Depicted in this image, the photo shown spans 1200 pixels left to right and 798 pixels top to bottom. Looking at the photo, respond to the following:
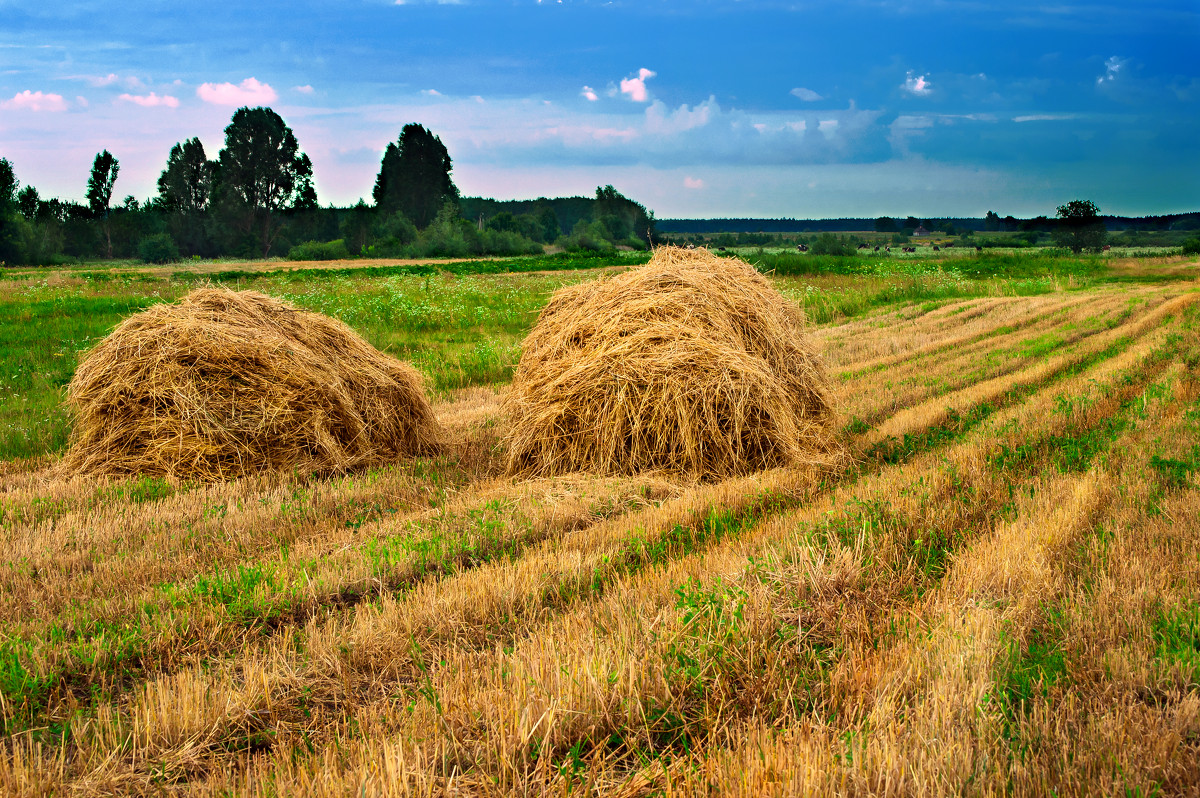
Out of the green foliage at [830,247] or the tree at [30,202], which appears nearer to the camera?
the green foliage at [830,247]

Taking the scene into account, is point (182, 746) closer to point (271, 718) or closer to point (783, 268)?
point (271, 718)

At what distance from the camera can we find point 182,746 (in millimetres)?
2928

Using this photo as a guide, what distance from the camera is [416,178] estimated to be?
9044cm

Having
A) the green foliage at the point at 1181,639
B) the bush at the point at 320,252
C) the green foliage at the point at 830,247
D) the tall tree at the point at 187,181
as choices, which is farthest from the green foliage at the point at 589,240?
the green foliage at the point at 1181,639

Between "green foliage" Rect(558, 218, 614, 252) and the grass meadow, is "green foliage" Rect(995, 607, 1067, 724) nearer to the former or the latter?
the grass meadow

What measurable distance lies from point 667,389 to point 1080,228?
8172 centimetres

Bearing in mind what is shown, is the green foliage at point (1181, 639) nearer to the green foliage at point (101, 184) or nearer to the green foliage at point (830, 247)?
the green foliage at point (830, 247)

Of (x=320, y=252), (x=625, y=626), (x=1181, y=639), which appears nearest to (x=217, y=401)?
(x=625, y=626)

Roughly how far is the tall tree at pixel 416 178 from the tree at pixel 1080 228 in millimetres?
67456

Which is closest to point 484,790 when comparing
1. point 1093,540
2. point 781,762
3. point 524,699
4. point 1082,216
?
point 524,699

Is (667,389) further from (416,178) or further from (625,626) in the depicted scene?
(416,178)

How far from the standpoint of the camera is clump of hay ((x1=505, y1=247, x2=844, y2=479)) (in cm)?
696

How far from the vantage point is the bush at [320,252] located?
74.4 m

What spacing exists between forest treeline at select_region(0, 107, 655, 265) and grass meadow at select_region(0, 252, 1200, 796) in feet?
238
